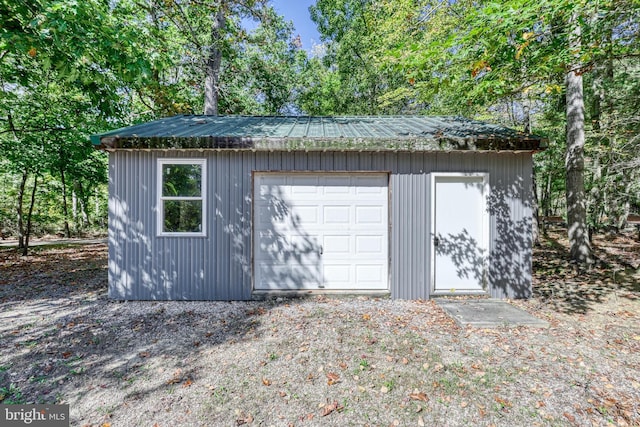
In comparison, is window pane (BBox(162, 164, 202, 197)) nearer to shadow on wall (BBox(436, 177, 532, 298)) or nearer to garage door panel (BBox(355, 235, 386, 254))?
garage door panel (BBox(355, 235, 386, 254))

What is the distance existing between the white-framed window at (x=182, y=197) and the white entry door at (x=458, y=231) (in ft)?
14.5

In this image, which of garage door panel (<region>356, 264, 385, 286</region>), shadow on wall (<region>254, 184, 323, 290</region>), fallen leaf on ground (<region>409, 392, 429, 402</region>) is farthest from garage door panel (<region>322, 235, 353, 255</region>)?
fallen leaf on ground (<region>409, 392, 429, 402</region>)

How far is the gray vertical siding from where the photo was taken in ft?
17.5

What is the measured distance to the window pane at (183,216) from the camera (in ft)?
17.9

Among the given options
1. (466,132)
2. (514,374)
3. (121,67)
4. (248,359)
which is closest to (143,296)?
(248,359)

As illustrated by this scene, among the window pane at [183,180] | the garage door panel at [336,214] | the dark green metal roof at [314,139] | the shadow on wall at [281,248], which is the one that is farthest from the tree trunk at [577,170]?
the window pane at [183,180]

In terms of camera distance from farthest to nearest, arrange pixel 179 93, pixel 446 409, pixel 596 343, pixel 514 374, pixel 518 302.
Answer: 1. pixel 179 93
2. pixel 518 302
3. pixel 596 343
4. pixel 514 374
5. pixel 446 409

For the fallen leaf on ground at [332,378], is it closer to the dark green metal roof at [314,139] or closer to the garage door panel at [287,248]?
the garage door panel at [287,248]

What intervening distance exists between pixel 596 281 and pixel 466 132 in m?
4.52

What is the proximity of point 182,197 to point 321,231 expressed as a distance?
2.69 metres

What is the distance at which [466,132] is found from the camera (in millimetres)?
5547

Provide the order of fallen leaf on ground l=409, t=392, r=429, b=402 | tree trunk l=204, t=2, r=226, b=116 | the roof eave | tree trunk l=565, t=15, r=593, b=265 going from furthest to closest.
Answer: tree trunk l=204, t=2, r=226, b=116, tree trunk l=565, t=15, r=593, b=265, the roof eave, fallen leaf on ground l=409, t=392, r=429, b=402

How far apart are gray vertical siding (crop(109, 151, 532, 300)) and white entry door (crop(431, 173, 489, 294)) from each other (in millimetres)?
189

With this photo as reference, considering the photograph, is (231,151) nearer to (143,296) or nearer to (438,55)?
(143,296)
